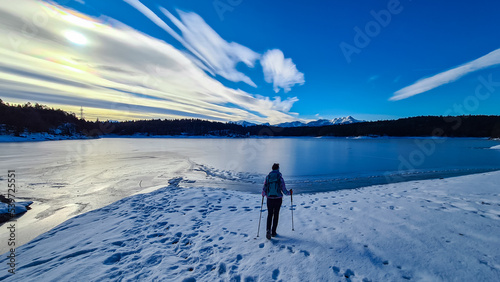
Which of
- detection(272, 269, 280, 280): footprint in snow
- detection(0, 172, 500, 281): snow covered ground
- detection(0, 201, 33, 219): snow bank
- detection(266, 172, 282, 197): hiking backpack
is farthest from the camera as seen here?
detection(0, 201, 33, 219): snow bank

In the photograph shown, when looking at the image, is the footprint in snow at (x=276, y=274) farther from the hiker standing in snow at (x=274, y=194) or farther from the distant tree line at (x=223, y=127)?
the distant tree line at (x=223, y=127)

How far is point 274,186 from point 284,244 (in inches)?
56.3

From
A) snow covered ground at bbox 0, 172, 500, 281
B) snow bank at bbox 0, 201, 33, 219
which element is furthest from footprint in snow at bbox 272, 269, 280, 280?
snow bank at bbox 0, 201, 33, 219

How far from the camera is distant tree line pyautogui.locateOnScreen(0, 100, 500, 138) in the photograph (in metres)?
75.8

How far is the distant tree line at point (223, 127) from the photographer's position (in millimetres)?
75812

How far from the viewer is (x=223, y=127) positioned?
16162cm

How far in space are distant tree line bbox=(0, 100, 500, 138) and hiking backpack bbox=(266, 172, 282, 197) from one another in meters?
98.8

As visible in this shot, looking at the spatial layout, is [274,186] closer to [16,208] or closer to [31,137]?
[16,208]

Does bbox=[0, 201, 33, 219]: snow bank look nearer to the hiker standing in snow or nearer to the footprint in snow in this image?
the hiker standing in snow

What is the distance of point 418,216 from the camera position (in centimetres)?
597

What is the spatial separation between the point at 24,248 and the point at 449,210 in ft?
41.9

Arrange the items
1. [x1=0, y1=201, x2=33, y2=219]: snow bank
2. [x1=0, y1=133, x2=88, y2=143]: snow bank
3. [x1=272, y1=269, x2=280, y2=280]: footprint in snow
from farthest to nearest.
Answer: [x1=0, y1=133, x2=88, y2=143]: snow bank < [x1=0, y1=201, x2=33, y2=219]: snow bank < [x1=272, y1=269, x2=280, y2=280]: footprint in snow

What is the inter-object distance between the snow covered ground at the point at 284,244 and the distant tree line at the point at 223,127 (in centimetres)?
9498

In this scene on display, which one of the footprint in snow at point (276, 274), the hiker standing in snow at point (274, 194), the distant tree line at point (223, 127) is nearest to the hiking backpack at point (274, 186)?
the hiker standing in snow at point (274, 194)
